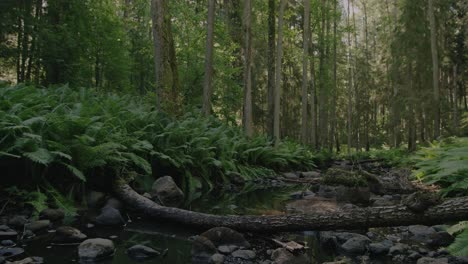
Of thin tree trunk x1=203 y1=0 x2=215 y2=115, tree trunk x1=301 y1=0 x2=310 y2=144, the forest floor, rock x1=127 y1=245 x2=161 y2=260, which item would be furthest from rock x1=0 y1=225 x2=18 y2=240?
tree trunk x1=301 y1=0 x2=310 y2=144

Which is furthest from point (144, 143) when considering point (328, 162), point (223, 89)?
point (328, 162)

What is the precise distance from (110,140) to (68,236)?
7.58ft

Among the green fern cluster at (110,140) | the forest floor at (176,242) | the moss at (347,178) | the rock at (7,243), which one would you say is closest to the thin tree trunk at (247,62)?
the green fern cluster at (110,140)

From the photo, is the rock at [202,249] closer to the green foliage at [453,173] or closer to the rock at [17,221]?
the rock at [17,221]

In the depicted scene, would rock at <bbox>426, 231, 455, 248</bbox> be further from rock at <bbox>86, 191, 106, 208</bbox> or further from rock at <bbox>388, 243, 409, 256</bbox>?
rock at <bbox>86, 191, 106, 208</bbox>

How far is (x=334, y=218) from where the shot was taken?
169 inches

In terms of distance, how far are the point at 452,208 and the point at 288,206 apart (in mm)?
4157

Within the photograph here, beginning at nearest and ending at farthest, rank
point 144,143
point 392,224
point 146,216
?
point 392,224 < point 146,216 < point 144,143

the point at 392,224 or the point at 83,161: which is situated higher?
the point at 83,161

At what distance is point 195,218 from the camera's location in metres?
5.18

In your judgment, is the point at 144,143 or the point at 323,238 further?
the point at 144,143

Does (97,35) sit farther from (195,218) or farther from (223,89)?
(195,218)

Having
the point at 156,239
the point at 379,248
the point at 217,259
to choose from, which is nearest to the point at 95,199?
the point at 156,239

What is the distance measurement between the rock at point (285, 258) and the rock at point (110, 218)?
7.48 feet
